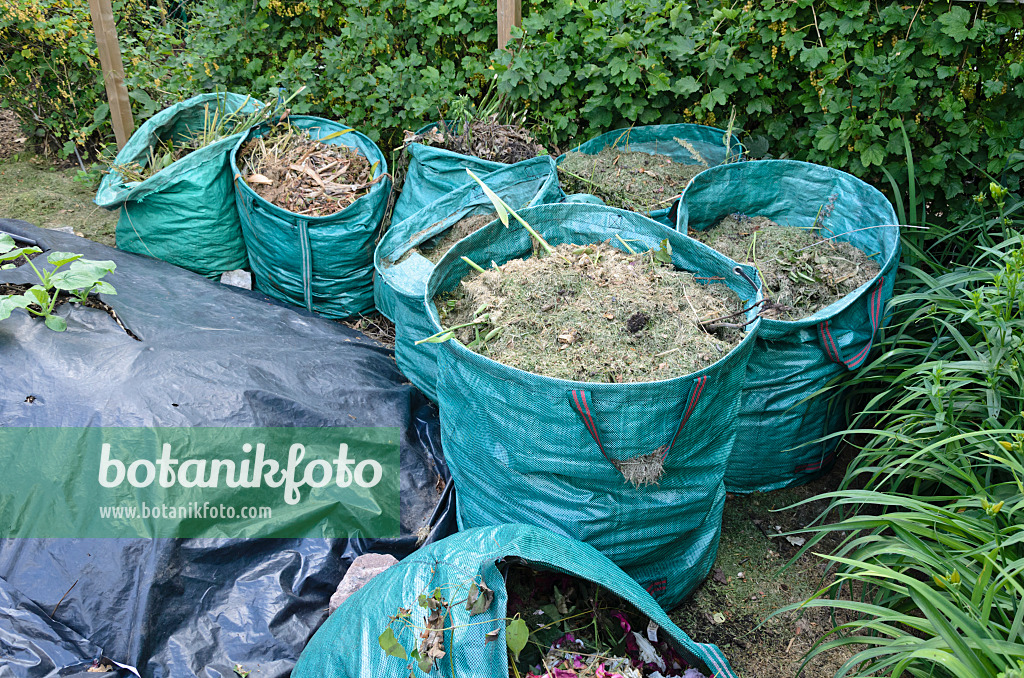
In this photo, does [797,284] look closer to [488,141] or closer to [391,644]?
[488,141]

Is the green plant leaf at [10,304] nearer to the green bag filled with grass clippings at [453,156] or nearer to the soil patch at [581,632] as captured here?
the green bag filled with grass clippings at [453,156]

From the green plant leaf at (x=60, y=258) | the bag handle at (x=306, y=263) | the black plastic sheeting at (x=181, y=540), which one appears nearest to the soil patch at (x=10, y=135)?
the black plastic sheeting at (x=181, y=540)

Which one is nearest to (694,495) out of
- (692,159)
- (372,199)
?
(692,159)

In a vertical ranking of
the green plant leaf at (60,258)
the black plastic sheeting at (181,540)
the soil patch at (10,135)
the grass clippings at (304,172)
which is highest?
the green plant leaf at (60,258)

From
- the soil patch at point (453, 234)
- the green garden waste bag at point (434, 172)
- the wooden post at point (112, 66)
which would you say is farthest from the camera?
the wooden post at point (112, 66)

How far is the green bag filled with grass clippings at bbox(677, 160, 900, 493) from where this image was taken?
1941 mm

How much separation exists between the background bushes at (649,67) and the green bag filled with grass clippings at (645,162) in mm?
80

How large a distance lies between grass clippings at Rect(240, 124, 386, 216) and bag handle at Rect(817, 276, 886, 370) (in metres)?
1.75

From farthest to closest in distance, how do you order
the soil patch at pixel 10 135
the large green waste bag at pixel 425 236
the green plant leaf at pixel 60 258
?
the soil patch at pixel 10 135 < the large green waste bag at pixel 425 236 < the green plant leaf at pixel 60 258

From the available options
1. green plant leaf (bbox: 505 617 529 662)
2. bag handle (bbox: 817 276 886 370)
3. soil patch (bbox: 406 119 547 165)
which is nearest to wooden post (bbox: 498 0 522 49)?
soil patch (bbox: 406 119 547 165)

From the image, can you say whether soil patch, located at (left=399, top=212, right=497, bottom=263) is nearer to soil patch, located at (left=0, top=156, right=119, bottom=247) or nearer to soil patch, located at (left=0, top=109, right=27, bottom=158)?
soil patch, located at (left=0, top=156, right=119, bottom=247)

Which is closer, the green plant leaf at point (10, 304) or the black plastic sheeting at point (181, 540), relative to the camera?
the black plastic sheeting at point (181, 540)

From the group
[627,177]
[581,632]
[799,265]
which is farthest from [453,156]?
[581,632]

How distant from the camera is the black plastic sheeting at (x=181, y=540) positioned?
62.3 inches
